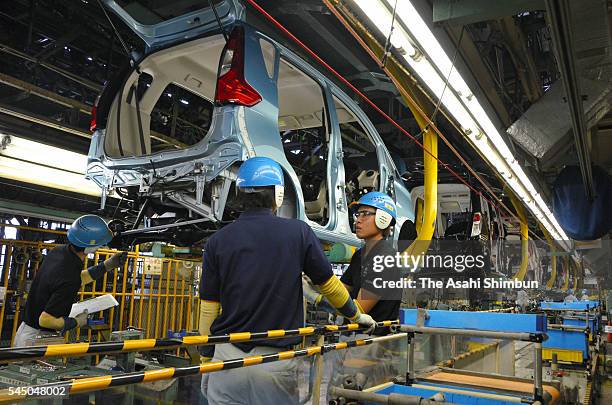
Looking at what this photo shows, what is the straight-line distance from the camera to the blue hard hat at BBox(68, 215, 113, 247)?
4148mm

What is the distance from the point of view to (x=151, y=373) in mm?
1415

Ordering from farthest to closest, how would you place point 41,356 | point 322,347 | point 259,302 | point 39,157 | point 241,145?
point 39,157 → point 241,145 → point 322,347 → point 259,302 → point 41,356

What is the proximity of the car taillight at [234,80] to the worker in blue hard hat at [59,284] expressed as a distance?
1799mm

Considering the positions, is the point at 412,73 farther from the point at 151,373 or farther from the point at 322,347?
the point at 151,373

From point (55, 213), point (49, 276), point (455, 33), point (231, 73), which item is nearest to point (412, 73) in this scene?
point (455, 33)

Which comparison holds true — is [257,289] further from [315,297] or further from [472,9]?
[472,9]

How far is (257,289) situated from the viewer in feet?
6.78

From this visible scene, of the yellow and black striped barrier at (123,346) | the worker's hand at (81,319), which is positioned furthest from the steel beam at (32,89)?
the yellow and black striped barrier at (123,346)

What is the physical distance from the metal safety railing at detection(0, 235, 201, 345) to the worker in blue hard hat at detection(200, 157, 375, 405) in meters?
5.83

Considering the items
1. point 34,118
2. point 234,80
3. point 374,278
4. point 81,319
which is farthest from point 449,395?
point 34,118

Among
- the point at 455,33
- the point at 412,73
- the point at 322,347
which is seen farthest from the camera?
the point at 455,33

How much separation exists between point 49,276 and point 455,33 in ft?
12.8

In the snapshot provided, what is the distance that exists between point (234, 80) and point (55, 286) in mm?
2318

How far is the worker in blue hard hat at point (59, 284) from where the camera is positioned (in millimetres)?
4004
